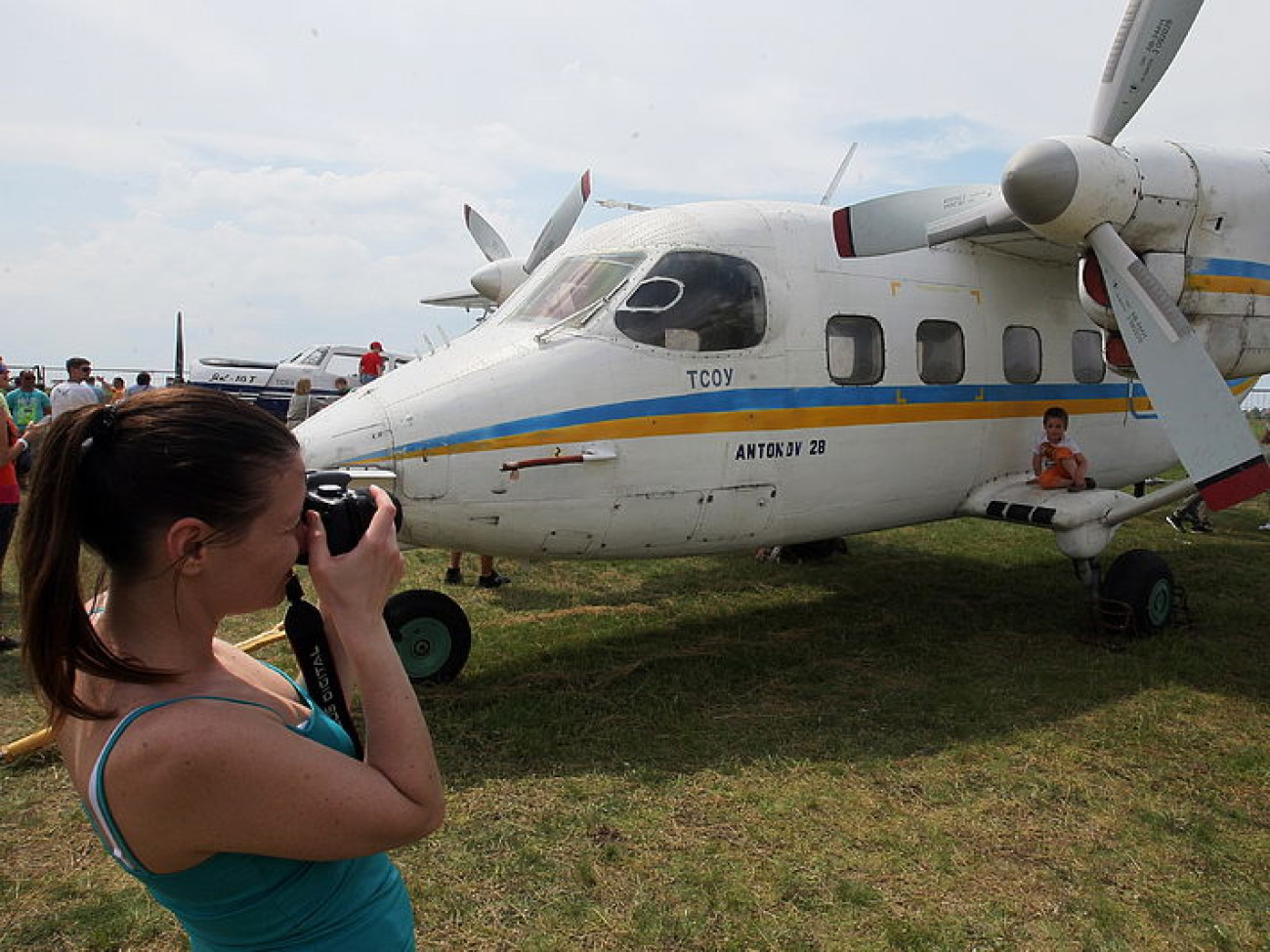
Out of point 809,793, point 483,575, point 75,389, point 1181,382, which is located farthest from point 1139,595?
point 75,389

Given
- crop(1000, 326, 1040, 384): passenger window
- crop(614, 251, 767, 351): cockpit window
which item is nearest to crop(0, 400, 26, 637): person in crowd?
crop(614, 251, 767, 351): cockpit window

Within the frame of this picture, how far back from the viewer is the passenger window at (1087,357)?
7.93 meters

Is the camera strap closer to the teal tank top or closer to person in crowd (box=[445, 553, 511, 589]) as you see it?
the teal tank top

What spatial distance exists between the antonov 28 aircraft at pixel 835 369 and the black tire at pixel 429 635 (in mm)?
15

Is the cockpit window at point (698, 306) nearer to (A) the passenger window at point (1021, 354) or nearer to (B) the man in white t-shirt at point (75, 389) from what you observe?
(A) the passenger window at point (1021, 354)

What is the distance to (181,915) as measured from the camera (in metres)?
1.31

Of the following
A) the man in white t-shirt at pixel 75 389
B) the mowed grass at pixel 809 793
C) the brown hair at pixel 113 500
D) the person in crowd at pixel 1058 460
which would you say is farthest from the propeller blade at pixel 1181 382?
the man in white t-shirt at pixel 75 389

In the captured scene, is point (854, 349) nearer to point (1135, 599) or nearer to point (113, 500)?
point (1135, 599)

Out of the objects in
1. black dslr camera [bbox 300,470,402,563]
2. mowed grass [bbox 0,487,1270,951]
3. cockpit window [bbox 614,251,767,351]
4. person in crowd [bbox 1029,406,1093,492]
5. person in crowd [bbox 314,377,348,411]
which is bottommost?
mowed grass [bbox 0,487,1270,951]

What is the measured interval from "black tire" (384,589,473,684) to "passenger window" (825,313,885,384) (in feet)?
9.93

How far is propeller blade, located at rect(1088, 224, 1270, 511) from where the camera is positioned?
5.95m

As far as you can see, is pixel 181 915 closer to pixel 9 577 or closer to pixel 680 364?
pixel 680 364

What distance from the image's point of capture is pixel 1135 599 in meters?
6.75

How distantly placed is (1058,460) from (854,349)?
6.68 feet
